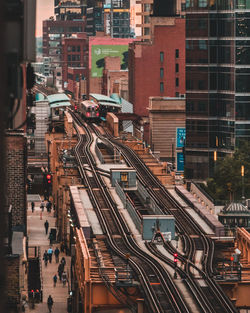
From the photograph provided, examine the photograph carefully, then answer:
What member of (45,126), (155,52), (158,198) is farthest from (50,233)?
(155,52)

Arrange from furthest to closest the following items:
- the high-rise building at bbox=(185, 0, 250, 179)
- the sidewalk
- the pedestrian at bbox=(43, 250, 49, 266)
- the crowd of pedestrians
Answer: the high-rise building at bbox=(185, 0, 250, 179) → the pedestrian at bbox=(43, 250, 49, 266) → the crowd of pedestrians → the sidewalk

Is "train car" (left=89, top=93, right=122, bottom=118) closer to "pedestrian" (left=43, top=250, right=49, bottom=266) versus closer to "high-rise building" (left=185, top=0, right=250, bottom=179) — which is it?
"high-rise building" (left=185, top=0, right=250, bottom=179)

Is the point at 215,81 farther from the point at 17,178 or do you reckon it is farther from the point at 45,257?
the point at 17,178

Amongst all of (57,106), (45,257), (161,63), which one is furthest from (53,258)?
(161,63)

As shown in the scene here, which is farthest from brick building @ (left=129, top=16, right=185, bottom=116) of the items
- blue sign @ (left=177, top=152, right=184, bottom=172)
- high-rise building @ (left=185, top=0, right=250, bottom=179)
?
high-rise building @ (left=185, top=0, right=250, bottom=179)

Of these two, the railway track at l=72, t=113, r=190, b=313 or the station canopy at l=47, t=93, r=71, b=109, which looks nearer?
the railway track at l=72, t=113, r=190, b=313

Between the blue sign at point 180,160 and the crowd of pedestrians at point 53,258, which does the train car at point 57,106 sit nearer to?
the blue sign at point 180,160
